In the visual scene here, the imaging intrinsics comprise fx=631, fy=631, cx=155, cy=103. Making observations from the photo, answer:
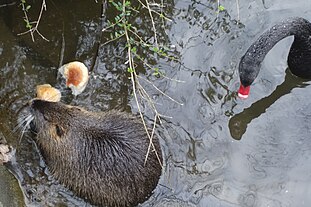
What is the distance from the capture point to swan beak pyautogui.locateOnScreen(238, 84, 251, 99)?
567 centimetres

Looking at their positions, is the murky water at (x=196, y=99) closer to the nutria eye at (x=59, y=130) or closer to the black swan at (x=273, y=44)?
the black swan at (x=273, y=44)

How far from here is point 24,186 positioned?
5.52m

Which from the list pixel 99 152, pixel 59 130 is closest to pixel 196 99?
pixel 99 152

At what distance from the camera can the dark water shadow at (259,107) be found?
19.4 feet

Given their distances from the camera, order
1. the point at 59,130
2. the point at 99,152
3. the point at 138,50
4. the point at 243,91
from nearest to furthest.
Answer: the point at 99,152 < the point at 59,130 < the point at 243,91 < the point at 138,50

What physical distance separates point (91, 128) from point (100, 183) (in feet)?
1.50

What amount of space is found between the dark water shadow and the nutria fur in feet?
3.07

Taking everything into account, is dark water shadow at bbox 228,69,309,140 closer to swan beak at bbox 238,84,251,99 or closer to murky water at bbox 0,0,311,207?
murky water at bbox 0,0,311,207

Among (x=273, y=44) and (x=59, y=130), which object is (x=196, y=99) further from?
(x=59, y=130)

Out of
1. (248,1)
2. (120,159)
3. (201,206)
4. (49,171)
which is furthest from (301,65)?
(49,171)

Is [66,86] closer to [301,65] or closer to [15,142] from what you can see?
[15,142]

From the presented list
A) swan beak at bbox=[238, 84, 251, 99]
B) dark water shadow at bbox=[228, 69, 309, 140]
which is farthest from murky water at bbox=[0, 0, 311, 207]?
swan beak at bbox=[238, 84, 251, 99]

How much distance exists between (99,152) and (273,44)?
1784 millimetres

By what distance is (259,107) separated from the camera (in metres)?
6.04
